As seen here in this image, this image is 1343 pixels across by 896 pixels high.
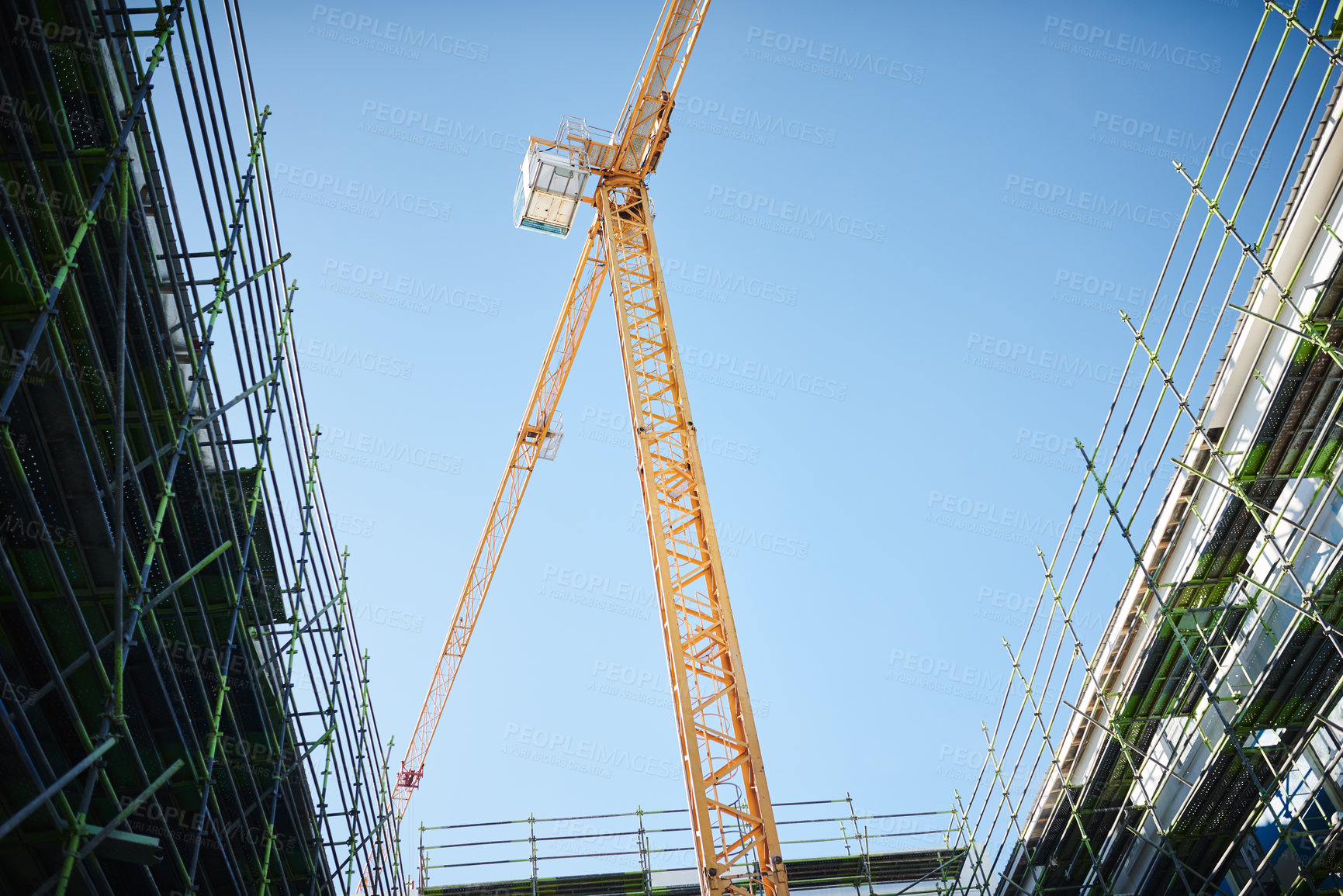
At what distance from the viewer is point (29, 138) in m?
7.12

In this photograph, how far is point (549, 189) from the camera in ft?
80.8

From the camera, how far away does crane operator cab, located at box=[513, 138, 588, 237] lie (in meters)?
24.4

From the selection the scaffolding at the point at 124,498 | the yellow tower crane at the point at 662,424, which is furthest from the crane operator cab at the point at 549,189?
the scaffolding at the point at 124,498

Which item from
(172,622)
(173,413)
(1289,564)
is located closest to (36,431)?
(173,413)

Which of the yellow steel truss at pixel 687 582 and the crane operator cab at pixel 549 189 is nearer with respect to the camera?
the yellow steel truss at pixel 687 582

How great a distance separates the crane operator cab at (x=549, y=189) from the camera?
960 inches

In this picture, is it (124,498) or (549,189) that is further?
(549,189)

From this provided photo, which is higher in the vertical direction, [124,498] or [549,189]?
[549,189]

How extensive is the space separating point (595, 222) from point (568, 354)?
5662 mm

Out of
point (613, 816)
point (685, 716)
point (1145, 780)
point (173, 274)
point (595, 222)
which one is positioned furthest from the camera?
point (595, 222)

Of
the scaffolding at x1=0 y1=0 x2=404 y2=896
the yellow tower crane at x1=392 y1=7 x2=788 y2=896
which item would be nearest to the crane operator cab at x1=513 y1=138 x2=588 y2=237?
the yellow tower crane at x1=392 y1=7 x2=788 y2=896

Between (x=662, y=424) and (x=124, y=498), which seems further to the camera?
(x=662, y=424)

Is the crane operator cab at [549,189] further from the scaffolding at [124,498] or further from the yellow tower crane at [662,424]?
the scaffolding at [124,498]

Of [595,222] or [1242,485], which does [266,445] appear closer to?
[1242,485]
